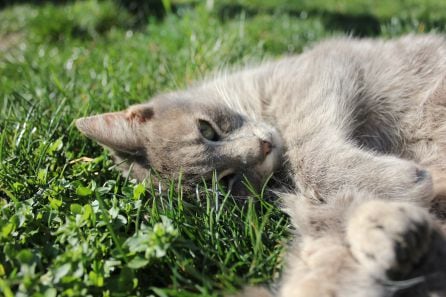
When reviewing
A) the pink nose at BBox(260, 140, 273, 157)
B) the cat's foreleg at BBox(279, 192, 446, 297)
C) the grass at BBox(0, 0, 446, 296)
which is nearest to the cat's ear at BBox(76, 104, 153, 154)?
the grass at BBox(0, 0, 446, 296)

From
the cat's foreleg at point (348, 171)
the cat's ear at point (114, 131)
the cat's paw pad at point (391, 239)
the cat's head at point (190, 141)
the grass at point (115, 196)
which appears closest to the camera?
the cat's paw pad at point (391, 239)

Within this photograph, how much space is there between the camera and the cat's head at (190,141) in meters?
2.27

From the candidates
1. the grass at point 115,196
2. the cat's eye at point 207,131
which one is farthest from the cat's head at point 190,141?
the grass at point 115,196

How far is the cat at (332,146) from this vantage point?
1.60m

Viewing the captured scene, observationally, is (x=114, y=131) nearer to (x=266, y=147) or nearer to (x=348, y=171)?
(x=266, y=147)

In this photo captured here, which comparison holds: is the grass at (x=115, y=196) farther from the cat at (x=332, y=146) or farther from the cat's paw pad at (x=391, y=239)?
the cat's paw pad at (x=391, y=239)

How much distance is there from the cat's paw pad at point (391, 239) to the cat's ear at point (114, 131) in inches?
48.1

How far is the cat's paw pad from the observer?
5.04 ft

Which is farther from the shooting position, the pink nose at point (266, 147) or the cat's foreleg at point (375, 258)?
the pink nose at point (266, 147)

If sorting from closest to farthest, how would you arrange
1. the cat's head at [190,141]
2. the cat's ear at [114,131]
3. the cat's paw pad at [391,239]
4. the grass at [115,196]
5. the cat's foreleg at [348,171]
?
the cat's paw pad at [391,239], the grass at [115,196], the cat's foreleg at [348,171], the cat's head at [190,141], the cat's ear at [114,131]

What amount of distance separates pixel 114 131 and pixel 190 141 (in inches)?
15.8

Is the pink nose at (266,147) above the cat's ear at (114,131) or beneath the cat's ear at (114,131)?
beneath

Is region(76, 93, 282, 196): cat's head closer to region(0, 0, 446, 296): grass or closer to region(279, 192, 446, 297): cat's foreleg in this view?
region(0, 0, 446, 296): grass

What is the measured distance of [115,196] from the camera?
214 cm
